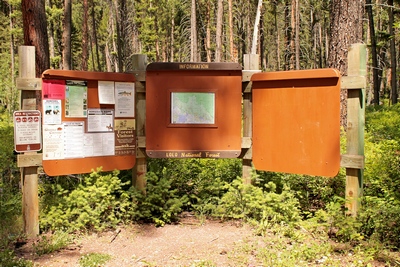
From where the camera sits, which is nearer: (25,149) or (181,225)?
(25,149)

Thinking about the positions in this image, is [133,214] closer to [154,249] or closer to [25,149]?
[154,249]

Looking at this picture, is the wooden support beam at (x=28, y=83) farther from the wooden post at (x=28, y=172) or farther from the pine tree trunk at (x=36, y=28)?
the pine tree trunk at (x=36, y=28)

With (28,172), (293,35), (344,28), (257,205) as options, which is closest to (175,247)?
(257,205)

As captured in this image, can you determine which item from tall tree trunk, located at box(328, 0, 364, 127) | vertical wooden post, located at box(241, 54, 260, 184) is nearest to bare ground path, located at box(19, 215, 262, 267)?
vertical wooden post, located at box(241, 54, 260, 184)

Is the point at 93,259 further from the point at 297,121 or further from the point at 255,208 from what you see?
the point at 297,121

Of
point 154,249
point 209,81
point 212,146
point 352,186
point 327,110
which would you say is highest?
point 209,81

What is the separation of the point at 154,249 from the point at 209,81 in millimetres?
2531

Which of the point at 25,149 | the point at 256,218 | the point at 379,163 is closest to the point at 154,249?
the point at 256,218

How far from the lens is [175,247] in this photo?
466cm

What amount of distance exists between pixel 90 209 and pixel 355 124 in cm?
368

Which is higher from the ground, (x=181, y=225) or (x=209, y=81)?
(x=209, y=81)

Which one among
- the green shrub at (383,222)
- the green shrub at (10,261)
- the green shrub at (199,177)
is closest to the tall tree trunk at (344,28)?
the green shrub at (199,177)

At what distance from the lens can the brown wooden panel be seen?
5.66m

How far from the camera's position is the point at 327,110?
16.4 ft
